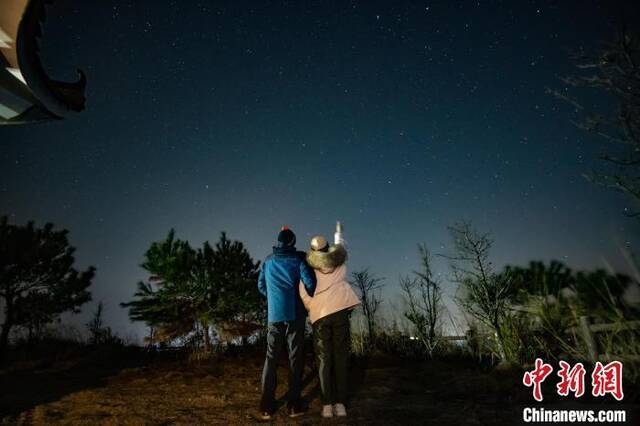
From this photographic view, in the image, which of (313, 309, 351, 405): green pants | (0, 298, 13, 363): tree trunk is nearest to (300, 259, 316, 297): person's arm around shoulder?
(313, 309, 351, 405): green pants

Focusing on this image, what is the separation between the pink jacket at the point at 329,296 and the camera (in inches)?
164

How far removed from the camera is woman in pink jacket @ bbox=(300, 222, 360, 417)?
4020mm

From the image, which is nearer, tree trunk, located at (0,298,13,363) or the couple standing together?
the couple standing together

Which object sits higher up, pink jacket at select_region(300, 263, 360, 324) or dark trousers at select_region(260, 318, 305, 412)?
pink jacket at select_region(300, 263, 360, 324)

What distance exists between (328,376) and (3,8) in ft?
14.6

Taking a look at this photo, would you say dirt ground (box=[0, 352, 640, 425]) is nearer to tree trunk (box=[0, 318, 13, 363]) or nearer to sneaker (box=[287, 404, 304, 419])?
sneaker (box=[287, 404, 304, 419])

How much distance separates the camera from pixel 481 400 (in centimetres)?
449

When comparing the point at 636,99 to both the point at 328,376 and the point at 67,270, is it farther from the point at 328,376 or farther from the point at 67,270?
the point at 67,270

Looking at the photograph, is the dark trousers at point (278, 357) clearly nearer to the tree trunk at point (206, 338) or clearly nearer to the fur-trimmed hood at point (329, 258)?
the fur-trimmed hood at point (329, 258)

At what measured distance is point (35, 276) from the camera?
484 inches

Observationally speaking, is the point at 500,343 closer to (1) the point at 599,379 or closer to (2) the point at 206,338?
(1) the point at 599,379

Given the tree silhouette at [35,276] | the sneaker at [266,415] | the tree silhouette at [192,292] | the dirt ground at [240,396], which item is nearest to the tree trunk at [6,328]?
the tree silhouette at [35,276]

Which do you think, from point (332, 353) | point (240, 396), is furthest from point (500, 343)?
point (240, 396)

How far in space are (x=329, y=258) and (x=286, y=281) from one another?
653mm
